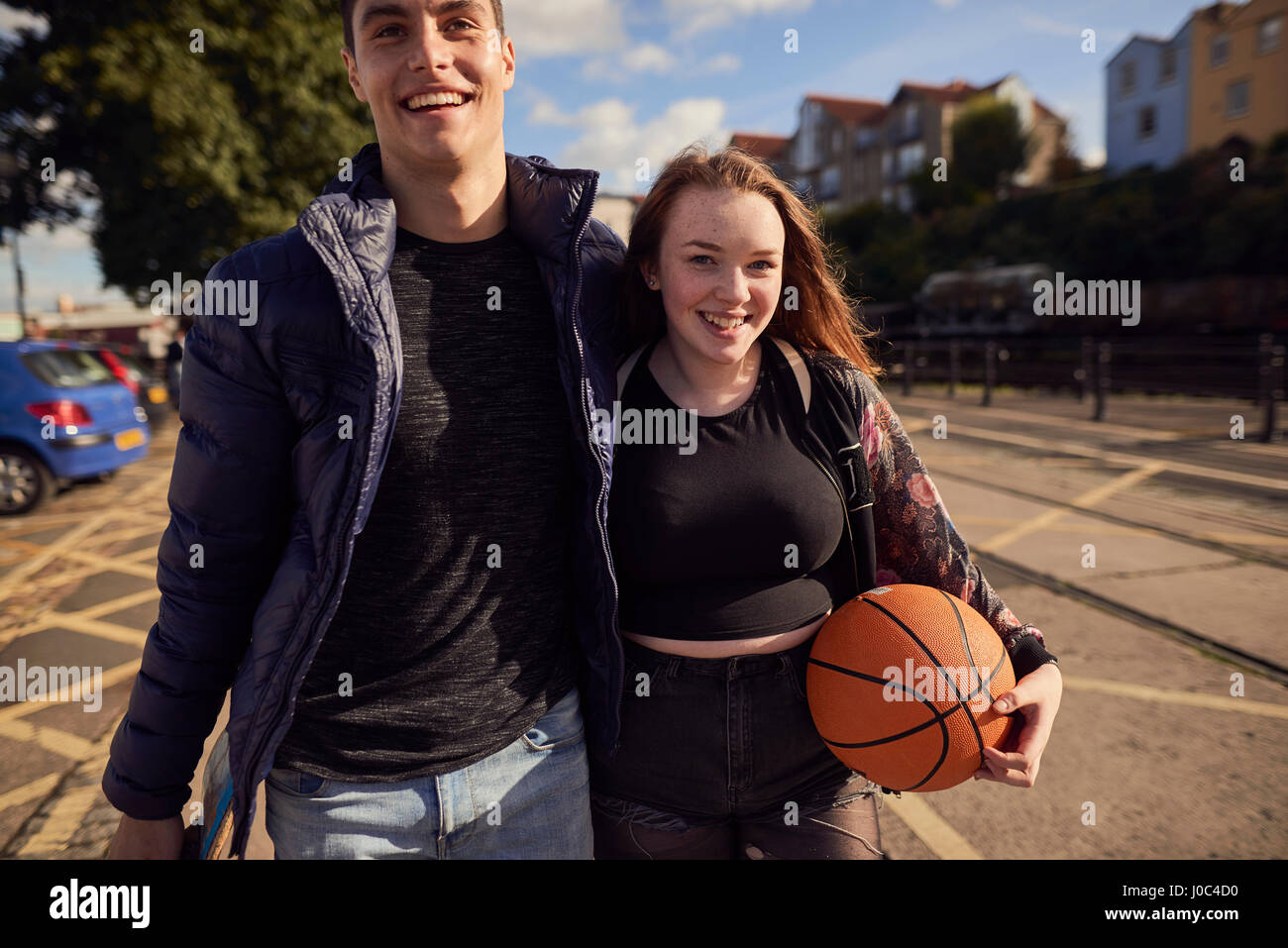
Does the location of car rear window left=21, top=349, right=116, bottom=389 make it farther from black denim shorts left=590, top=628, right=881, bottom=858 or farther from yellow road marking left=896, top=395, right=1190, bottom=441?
yellow road marking left=896, top=395, right=1190, bottom=441

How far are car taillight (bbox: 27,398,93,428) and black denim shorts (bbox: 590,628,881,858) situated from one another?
390 inches

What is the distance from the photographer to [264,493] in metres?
1.51

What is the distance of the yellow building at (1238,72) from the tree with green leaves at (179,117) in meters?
37.2

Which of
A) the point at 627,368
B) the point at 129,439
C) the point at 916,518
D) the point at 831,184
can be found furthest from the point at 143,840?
the point at 831,184

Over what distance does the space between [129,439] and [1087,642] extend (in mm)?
10738

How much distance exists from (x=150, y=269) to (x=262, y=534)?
20665mm

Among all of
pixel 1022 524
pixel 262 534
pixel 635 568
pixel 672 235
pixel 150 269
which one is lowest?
pixel 1022 524

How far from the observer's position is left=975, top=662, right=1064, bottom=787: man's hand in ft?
5.82

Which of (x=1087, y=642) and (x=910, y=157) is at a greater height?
(x=910, y=157)

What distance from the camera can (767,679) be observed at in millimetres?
1881

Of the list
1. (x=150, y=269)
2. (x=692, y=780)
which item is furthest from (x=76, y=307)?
(x=692, y=780)

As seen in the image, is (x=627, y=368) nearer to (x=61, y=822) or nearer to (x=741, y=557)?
(x=741, y=557)

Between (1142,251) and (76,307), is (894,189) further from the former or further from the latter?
A: (76,307)

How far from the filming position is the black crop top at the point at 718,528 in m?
1.82
